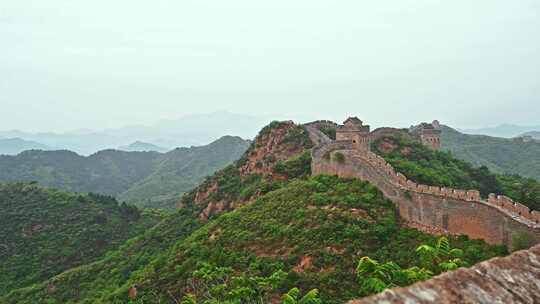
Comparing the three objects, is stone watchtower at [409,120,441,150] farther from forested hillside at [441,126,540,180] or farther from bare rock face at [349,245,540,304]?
bare rock face at [349,245,540,304]

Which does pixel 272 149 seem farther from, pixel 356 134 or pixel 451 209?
pixel 451 209

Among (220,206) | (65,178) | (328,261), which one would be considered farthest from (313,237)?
(65,178)

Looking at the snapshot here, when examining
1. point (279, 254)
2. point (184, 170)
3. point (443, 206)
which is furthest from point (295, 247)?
point (184, 170)

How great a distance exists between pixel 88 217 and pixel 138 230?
249 inches

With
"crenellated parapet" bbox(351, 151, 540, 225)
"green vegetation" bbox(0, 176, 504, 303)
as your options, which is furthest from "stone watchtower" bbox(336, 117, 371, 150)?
"crenellated parapet" bbox(351, 151, 540, 225)

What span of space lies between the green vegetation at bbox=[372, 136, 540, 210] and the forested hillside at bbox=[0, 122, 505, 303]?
19.9 feet

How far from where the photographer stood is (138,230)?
56031 mm

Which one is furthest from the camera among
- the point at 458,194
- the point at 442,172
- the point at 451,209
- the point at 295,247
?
the point at 442,172

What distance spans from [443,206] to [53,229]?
46391 mm

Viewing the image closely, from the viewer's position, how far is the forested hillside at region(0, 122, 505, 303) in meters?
16.5

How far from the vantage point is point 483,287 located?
11.4 ft

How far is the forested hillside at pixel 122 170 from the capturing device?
126m

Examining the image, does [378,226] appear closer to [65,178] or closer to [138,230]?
[138,230]

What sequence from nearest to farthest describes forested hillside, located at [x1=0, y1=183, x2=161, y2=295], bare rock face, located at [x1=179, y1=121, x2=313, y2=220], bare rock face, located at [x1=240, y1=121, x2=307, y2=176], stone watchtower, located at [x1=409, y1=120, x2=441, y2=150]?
forested hillside, located at [x1=0, y1=183, x2=161, y2=295]
bare rock face, located at [x1=179, y1=121, x2=313, y2=220]
bare rock face, located at [x1=240, y1=121, x2=307, y2=176]
stone watchtower, located at [x1=409, y1=120, x2=441, y2=150]
